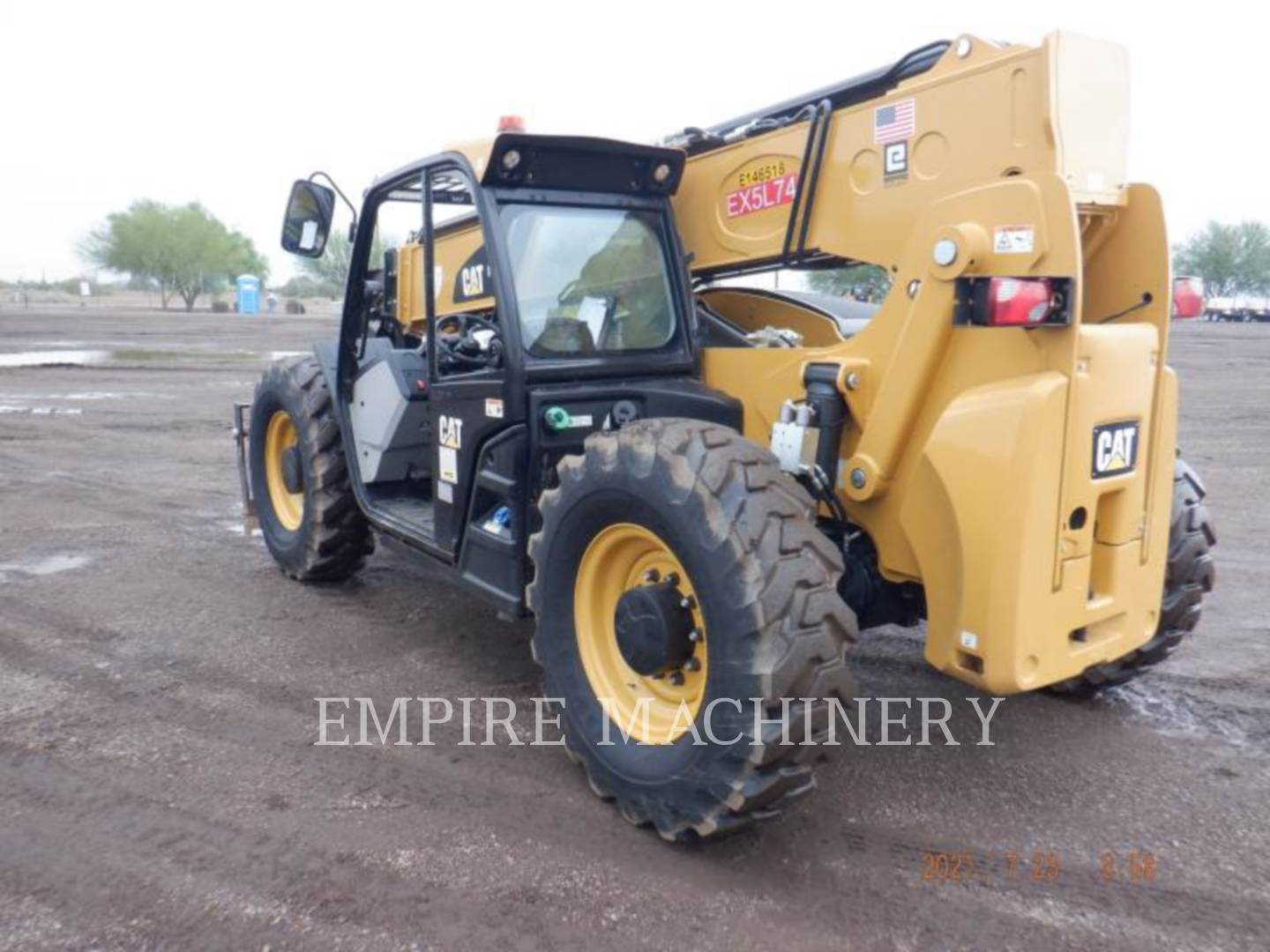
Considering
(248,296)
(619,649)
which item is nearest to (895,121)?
(619,649)

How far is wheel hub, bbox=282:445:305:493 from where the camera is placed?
579 centimetres

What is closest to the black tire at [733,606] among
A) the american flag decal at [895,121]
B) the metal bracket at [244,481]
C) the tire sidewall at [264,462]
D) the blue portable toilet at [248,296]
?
the american flag decal at [895,121]

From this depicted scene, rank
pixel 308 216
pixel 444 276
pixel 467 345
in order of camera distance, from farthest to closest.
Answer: pixel 444 276 → pixel 308 216 → pixel 467 345

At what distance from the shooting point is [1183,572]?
389cm

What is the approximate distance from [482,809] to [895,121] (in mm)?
2721

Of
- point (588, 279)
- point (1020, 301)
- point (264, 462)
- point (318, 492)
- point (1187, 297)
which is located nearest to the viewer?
point (1020, 301)

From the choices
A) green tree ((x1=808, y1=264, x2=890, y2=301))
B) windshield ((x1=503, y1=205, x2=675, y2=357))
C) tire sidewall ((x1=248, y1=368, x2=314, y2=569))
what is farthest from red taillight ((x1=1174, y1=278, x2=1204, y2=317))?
tire sidewall ((x1=248, y1=368, x2=314, y2=569))

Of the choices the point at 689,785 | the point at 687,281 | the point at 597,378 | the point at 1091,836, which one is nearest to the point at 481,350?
the point at 597,378

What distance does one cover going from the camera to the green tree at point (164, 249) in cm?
7432

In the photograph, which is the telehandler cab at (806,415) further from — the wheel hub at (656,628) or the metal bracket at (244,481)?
the metal bracket at (244,481)

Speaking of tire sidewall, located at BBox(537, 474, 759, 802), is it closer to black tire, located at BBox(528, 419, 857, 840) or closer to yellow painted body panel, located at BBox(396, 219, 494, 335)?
black tire, located at BBox(528, 419, 857, 840)

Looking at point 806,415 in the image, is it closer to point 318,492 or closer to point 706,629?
point 706,629

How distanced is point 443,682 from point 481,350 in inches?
57.7

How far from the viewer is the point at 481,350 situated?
4.29m
